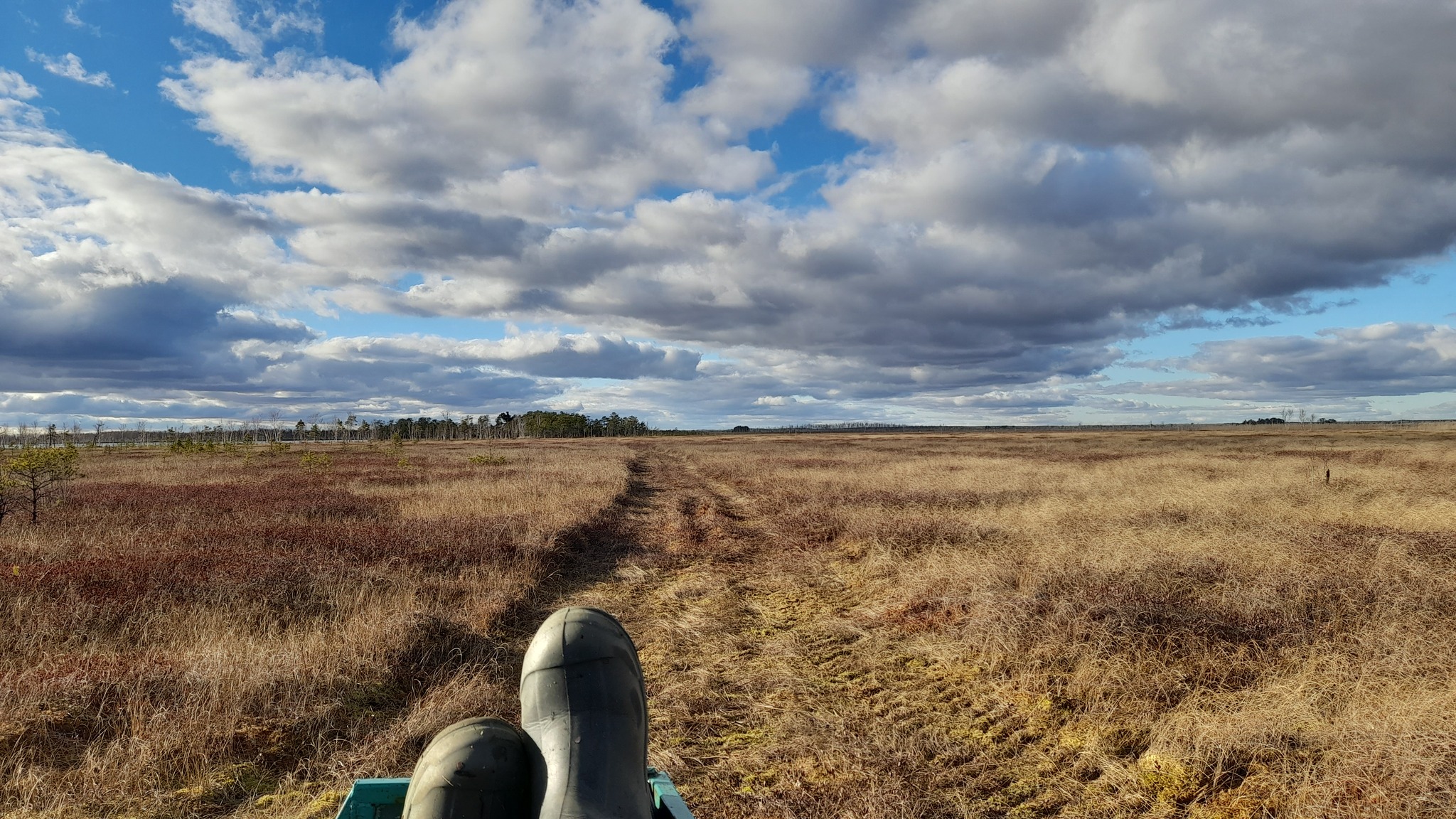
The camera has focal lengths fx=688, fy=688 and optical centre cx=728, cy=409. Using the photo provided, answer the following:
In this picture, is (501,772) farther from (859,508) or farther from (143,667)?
(859,508)

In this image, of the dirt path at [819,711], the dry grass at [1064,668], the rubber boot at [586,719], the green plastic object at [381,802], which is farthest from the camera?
the dirt path at [819,711]

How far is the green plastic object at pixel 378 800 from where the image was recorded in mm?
2326

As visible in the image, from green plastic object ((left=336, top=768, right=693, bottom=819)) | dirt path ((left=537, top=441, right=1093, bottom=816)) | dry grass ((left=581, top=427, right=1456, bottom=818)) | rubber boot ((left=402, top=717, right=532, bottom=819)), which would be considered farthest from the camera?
dirt path ((left=537, top=441, right=1093, bottom=816))

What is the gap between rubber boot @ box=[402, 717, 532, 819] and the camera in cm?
186

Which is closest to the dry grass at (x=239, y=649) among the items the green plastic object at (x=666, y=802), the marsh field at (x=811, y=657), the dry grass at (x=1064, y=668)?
the marsh field at (x=811, y=657)

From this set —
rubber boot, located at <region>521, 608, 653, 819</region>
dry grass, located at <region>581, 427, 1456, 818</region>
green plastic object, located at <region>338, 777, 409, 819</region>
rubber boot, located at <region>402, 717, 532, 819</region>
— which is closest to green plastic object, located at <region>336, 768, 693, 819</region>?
green plastic object, located at <region>338, 777, 409, 819</region>

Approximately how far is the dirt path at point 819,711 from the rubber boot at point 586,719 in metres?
1.73

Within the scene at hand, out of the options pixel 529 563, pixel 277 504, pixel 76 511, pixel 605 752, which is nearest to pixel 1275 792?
pixel 605 752

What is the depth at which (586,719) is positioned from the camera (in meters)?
2.35

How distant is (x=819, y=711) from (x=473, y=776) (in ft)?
12.0

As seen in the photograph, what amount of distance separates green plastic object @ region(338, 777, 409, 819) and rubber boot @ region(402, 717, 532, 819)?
499mm

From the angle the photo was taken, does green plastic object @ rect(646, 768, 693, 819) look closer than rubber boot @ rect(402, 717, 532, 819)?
No

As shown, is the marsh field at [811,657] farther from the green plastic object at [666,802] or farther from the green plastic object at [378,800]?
the green plastic object at [378,800]

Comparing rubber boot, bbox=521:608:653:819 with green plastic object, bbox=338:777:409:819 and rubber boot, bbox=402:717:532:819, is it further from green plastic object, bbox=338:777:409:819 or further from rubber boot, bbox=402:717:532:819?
green plastic object, bbox=338:777:409:819
